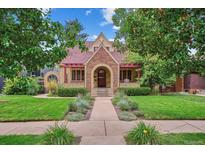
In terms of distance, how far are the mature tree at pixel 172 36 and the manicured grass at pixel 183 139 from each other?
1463 millimetres

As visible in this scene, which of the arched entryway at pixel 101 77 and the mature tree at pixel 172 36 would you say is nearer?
the mature tree at pixel 172 36

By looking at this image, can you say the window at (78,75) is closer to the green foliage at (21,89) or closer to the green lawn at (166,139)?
the green foliage at (21,89)

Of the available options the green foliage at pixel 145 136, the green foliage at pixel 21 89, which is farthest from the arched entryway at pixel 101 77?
the green foliage at pixel 145 136

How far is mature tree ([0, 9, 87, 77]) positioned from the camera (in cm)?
581

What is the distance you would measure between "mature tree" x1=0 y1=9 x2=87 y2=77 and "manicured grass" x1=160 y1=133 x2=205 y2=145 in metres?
2.73

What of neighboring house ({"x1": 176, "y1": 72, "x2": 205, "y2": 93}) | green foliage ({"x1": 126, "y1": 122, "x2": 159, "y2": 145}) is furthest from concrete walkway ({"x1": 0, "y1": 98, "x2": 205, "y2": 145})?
neighboring house ({"x1": 176, "y1": 72, "x2": 205, "y2": 93})

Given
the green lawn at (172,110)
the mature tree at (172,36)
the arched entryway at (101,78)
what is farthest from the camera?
the arched entryway at (101,78)

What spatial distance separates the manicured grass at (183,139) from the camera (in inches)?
251

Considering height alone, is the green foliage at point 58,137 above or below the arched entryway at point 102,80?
below

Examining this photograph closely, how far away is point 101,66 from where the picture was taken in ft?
71.0

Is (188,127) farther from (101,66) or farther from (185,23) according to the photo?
(101,66)

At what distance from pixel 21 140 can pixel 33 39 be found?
2251 millimetres
